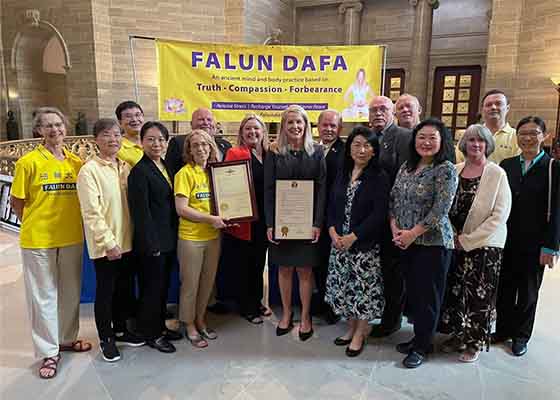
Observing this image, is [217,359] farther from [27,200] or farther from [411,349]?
[27,200]

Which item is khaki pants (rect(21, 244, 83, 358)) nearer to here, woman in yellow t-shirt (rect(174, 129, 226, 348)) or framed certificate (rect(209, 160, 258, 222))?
woman in yellow t-shirt (rect(174, 129, 226, 348))

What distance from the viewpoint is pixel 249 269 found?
3006mm

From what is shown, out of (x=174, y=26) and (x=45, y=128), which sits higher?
(x=174, y=26)

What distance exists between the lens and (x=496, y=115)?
2.89 metres

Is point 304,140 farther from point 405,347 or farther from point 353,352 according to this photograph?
point 405,347

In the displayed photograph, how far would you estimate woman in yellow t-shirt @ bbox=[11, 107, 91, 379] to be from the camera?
2.18 metres

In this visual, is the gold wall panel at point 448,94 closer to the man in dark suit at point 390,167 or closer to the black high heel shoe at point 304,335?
the man in dark suit at point 390,167

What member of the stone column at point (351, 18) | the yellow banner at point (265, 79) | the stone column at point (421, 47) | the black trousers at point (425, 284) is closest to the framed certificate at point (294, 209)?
the black trousers at point (425, 284)

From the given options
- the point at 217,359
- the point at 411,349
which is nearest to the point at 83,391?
the point at 217,359

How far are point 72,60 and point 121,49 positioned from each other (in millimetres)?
1117

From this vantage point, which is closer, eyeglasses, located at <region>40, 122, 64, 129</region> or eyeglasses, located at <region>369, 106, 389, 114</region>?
eyeglasses, located at <region>40, 122, 64, 129</region>

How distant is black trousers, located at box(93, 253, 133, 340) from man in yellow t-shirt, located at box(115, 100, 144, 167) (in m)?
0.63

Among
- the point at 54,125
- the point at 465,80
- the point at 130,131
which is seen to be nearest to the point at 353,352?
the point at 130,131

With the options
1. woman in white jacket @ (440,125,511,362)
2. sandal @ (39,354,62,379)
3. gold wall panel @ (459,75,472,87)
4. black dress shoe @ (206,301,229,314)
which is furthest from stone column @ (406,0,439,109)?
sandal @ (39,354,62,379)
